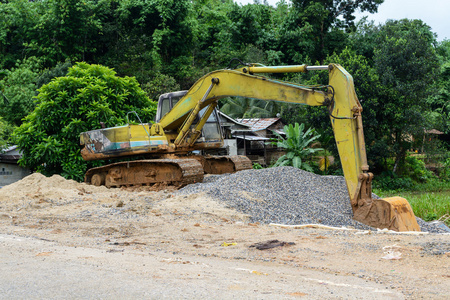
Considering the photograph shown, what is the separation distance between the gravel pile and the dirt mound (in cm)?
287

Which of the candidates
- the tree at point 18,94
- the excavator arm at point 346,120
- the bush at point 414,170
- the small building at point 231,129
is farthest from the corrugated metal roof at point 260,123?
the excavator arm at point 346,120

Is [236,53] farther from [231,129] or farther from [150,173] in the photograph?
[150,173]

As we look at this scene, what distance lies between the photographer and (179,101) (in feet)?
40.7

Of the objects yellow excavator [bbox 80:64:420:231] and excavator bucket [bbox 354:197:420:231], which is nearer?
excavator bucket [bbox 354:197:420:231]

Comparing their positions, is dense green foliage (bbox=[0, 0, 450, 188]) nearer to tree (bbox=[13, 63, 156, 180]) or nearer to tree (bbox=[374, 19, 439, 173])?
tree (bbox=[374, 19, 439, 173])

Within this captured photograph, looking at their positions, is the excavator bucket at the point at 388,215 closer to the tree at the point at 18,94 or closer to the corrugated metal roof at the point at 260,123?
the corrugated metal roof at the point at 260,123

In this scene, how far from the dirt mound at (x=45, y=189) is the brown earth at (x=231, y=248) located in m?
0.87

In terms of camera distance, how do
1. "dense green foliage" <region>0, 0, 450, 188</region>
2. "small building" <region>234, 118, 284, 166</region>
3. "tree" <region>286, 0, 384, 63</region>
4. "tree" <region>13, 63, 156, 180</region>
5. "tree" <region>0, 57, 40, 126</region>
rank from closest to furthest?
"tree" <region>13, 63, 156, 180</region>
"dense green foliage" <region>0, 0, 450, 188</region>
"tree" <region>0, 57, 40, 126</region>
"small building" <region>234, 118, 284, 166</region>
"tree" <region>286, 0, 384, 63</region>

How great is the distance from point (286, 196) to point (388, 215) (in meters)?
2.57

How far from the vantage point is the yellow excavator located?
27.5ft

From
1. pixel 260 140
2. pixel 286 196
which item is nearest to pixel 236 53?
pixel 260 140

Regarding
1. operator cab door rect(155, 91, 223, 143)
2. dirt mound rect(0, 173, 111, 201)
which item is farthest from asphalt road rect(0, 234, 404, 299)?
operator cab door rect(155, 91, 223, 143)

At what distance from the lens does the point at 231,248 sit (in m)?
5.95

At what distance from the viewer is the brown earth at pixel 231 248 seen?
3959 mm
